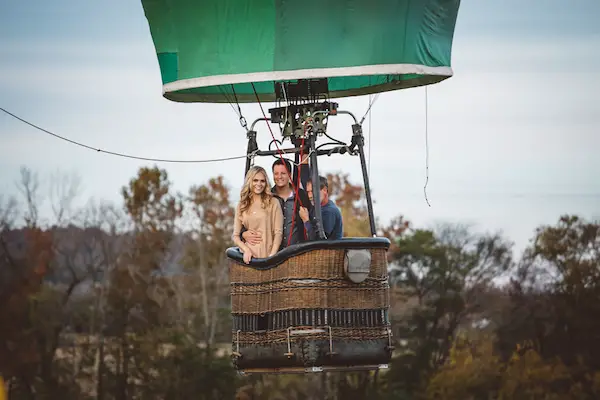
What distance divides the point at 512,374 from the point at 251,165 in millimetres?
29917

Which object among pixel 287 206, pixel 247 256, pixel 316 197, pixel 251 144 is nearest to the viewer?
pixel 316 197

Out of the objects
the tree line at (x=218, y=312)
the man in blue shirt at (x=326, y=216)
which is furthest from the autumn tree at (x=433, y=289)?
the man in blue shirt at (x=326, y=216)

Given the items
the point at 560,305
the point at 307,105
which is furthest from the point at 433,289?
the point at 307,105

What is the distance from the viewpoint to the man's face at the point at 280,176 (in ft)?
42.7

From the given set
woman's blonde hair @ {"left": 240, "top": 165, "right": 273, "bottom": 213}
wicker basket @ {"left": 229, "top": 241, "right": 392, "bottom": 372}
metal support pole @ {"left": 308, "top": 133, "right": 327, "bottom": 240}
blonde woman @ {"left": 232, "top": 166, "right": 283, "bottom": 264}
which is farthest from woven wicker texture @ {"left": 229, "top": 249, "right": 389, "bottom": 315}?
woman's blonde hair @ {"left": 240, "top": 165, "right": 273, "bottom": 213}

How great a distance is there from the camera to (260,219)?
13.0 meters

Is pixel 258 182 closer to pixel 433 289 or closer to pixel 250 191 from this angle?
pixel 250 191

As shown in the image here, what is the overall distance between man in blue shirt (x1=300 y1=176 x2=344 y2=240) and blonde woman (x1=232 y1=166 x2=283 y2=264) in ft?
0.73

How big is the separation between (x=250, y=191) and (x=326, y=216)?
691 mm

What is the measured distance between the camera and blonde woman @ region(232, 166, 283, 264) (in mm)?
12953

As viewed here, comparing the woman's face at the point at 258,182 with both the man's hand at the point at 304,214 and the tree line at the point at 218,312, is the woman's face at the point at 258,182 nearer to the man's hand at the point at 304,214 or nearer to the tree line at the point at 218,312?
the man's hand at the point at 304,214

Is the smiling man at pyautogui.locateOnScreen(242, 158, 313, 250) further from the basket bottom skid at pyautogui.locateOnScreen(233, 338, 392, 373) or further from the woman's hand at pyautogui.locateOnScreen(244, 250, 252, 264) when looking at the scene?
the basket bottom skid at pyautogui.locateOnScreen(233, 338, 392, 373)

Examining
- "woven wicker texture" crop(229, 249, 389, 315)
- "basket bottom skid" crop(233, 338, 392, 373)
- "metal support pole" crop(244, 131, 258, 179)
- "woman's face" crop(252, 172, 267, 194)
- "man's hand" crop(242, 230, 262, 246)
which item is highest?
"metal support pole" crop(244, 131, 258, 179)

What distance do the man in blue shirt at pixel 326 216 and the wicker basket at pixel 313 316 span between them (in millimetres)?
435
